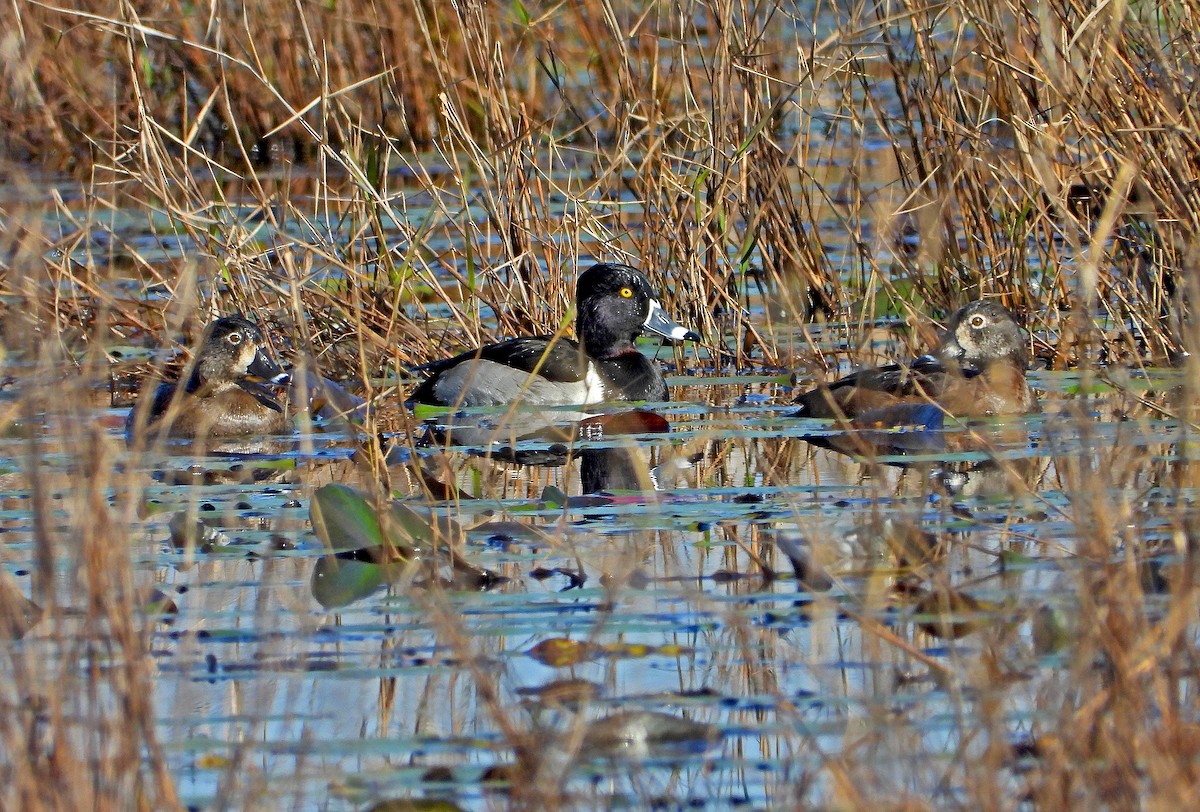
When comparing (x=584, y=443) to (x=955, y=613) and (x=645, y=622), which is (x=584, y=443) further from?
(x=955, y=613)

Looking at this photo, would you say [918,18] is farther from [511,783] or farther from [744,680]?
[511,783]

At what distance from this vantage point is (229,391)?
816 centimetres

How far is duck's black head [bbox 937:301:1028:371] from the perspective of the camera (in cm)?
800

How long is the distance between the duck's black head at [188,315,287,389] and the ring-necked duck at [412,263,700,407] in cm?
73

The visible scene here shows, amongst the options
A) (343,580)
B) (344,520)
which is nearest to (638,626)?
(343,580)

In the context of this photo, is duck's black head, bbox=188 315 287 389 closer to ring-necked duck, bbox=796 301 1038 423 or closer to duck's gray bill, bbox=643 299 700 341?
duck's gray bill, bbox=643 299 700 341

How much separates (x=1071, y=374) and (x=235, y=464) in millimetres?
3592

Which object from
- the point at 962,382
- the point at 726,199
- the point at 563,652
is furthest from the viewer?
the point at 726,199

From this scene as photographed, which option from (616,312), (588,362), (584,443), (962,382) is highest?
(616,312)

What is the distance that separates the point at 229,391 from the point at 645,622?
408 cm

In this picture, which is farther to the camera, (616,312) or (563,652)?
(616,312)

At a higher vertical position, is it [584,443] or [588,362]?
[588,362]

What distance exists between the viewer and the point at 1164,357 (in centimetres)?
777

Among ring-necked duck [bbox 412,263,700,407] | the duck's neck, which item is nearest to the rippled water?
ring-necked duck [bbox 412,263,700,407]
